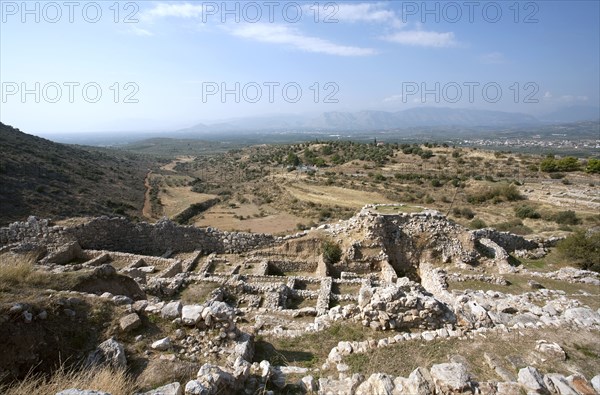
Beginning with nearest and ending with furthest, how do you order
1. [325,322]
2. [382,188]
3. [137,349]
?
[137,349] < [325,322] < [382,188]

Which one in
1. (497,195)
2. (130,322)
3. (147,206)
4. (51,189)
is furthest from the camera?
(147,206)

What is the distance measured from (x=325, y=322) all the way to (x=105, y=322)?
5.58 meters

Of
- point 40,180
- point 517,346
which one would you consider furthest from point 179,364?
point 40,180

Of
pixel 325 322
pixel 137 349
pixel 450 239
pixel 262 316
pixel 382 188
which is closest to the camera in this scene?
pixel 137 349

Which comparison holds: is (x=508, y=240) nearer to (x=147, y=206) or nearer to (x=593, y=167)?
(x=147, y=206)

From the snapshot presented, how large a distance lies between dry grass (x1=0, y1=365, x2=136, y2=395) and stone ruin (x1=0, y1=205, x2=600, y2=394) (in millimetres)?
848

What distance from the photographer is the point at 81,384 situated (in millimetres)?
4836

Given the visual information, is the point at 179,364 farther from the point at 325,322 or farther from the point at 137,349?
the point at 325,322

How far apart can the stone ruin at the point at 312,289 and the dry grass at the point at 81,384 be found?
33.4 inches

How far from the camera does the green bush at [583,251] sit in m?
15.8

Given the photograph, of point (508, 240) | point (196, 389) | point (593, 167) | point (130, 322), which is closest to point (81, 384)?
point (196, 389)

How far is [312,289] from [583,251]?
14.1 meters

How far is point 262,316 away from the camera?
1052 cm

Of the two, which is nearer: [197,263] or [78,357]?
[78,357]
